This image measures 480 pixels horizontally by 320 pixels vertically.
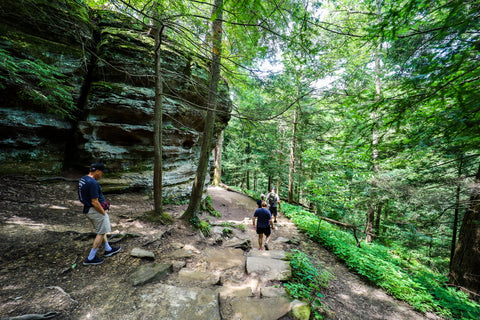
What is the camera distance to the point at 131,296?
2791 millimetres

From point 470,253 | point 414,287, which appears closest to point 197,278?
point 414,287

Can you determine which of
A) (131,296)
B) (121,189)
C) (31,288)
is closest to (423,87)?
(131,296)

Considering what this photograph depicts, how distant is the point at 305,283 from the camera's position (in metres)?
4.24

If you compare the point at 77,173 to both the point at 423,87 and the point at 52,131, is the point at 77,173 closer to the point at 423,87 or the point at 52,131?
the point at 52,131

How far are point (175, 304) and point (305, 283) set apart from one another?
10.4 ft

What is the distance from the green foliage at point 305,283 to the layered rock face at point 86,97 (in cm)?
502

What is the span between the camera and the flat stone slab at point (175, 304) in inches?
98.7

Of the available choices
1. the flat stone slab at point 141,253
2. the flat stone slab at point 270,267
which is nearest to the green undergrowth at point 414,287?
the flat stone slab at point 270,267

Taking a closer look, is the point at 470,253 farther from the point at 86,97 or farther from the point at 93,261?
the point at 86,97

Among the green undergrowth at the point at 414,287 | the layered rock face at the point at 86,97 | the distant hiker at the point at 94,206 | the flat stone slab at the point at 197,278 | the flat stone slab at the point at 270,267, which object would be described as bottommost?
the green undergrowth at the point at 414,287

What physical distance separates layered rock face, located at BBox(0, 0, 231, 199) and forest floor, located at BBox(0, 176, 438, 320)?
114 cm

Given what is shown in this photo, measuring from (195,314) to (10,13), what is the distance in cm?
1053

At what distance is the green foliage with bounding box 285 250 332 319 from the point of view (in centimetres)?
342

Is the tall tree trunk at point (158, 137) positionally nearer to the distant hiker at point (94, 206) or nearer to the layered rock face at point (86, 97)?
the layered rock face at point (86, 97)
